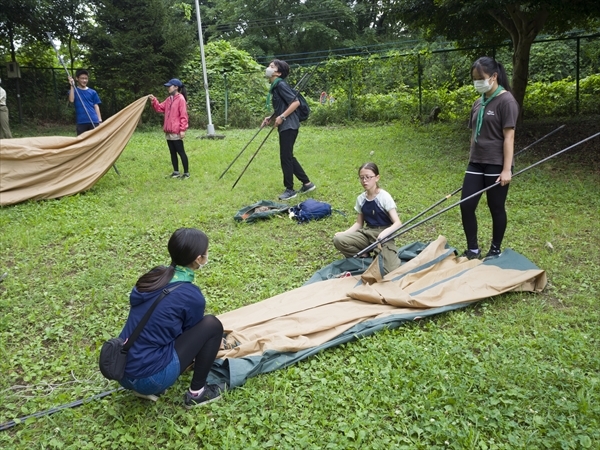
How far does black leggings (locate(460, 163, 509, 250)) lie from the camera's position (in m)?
3.92

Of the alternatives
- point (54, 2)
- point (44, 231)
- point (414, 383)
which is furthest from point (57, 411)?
point (54, 2)

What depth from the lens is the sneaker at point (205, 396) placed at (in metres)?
2.53

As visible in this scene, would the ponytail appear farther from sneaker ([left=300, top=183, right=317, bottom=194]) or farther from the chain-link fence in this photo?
the chain-link fence

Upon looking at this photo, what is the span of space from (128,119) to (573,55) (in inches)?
499

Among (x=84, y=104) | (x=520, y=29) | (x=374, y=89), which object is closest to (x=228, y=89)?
(x=374, y=89)

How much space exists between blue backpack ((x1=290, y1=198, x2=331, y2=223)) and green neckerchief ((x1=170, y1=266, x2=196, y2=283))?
302cm

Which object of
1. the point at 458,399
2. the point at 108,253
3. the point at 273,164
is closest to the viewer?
the point at 458,399

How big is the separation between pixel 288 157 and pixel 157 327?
4100mm

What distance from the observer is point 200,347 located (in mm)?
2475

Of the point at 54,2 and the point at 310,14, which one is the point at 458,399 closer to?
the point at 54,2

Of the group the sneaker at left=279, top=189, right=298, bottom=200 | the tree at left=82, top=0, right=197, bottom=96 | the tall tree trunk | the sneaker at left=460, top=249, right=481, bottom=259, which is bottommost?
the sneaker at left=460, top=249, right=481, bottom=259

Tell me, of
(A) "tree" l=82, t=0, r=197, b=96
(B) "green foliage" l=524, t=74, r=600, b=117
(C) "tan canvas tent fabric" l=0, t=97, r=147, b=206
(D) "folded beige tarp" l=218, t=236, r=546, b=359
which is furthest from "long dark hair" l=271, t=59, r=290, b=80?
(A) "tree" l=82, t=0, r=197, b=96

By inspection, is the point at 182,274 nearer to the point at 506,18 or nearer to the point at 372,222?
the point at 372,222

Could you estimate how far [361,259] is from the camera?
4.13m
